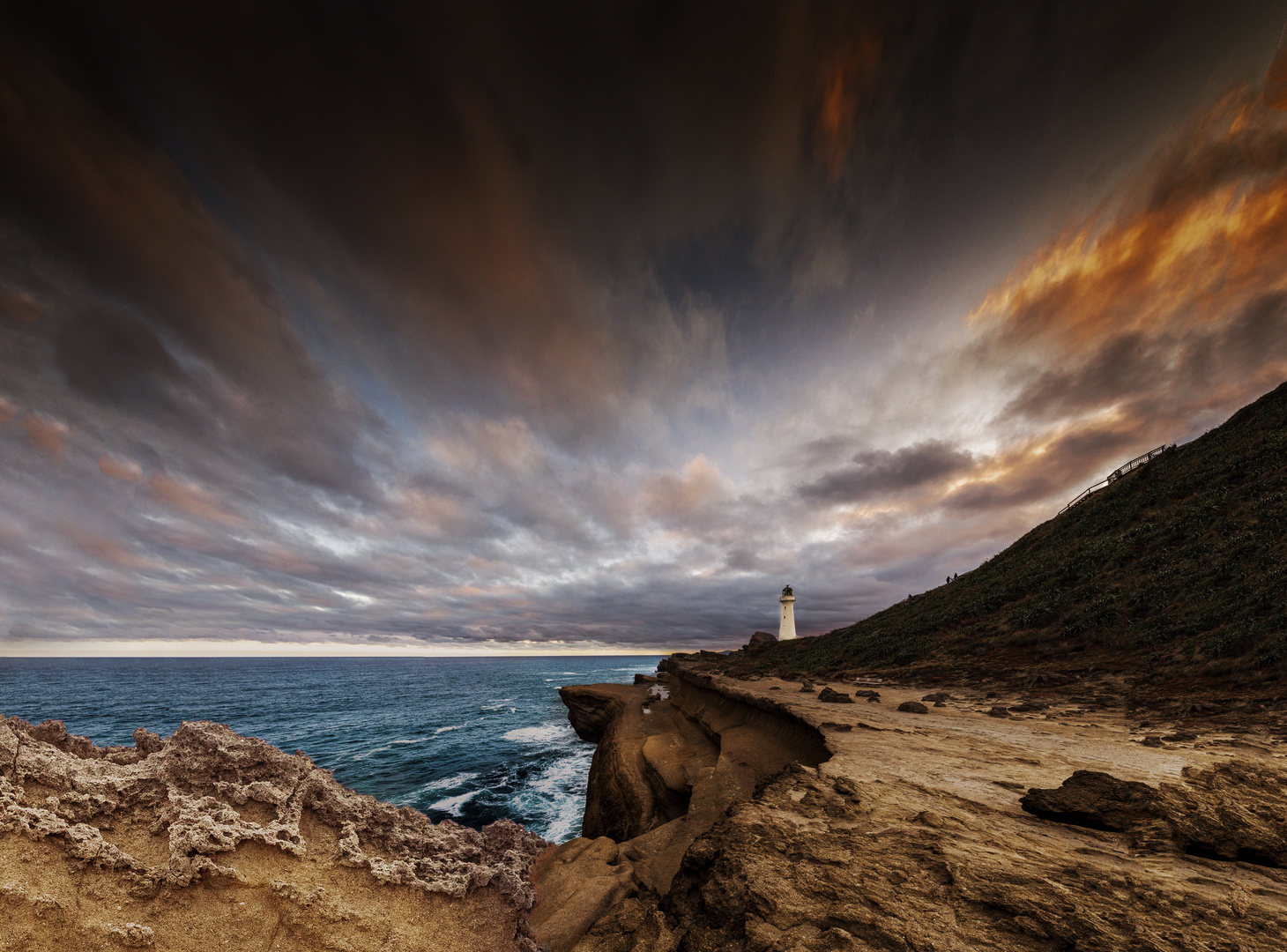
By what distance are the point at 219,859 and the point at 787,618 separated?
5996cm

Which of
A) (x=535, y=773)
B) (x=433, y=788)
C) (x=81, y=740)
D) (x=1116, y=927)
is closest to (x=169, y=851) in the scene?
(x=81, y=740)

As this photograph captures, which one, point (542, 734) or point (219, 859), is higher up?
point (219, 859)

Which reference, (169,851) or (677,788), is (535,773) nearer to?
(677,788)

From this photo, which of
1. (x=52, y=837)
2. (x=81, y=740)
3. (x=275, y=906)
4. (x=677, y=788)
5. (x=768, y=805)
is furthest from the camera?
(x=677, y=788)

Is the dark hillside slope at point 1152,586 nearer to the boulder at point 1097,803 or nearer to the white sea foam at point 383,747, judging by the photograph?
the boulder at point 1097,803

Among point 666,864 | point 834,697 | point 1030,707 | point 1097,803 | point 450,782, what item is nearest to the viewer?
point 1097,803

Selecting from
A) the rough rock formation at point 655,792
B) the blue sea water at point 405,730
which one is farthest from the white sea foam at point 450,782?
the rough rock formation at point 655,792

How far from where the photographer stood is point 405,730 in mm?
35594

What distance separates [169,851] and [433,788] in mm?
21354

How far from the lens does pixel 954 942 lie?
3367 mm

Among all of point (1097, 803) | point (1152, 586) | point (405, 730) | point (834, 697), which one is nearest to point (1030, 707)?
point (834, 697)

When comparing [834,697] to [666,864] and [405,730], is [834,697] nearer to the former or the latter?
[666,864]

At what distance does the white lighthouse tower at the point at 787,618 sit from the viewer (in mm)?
56688

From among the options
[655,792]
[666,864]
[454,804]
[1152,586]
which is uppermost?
[1152,586]
